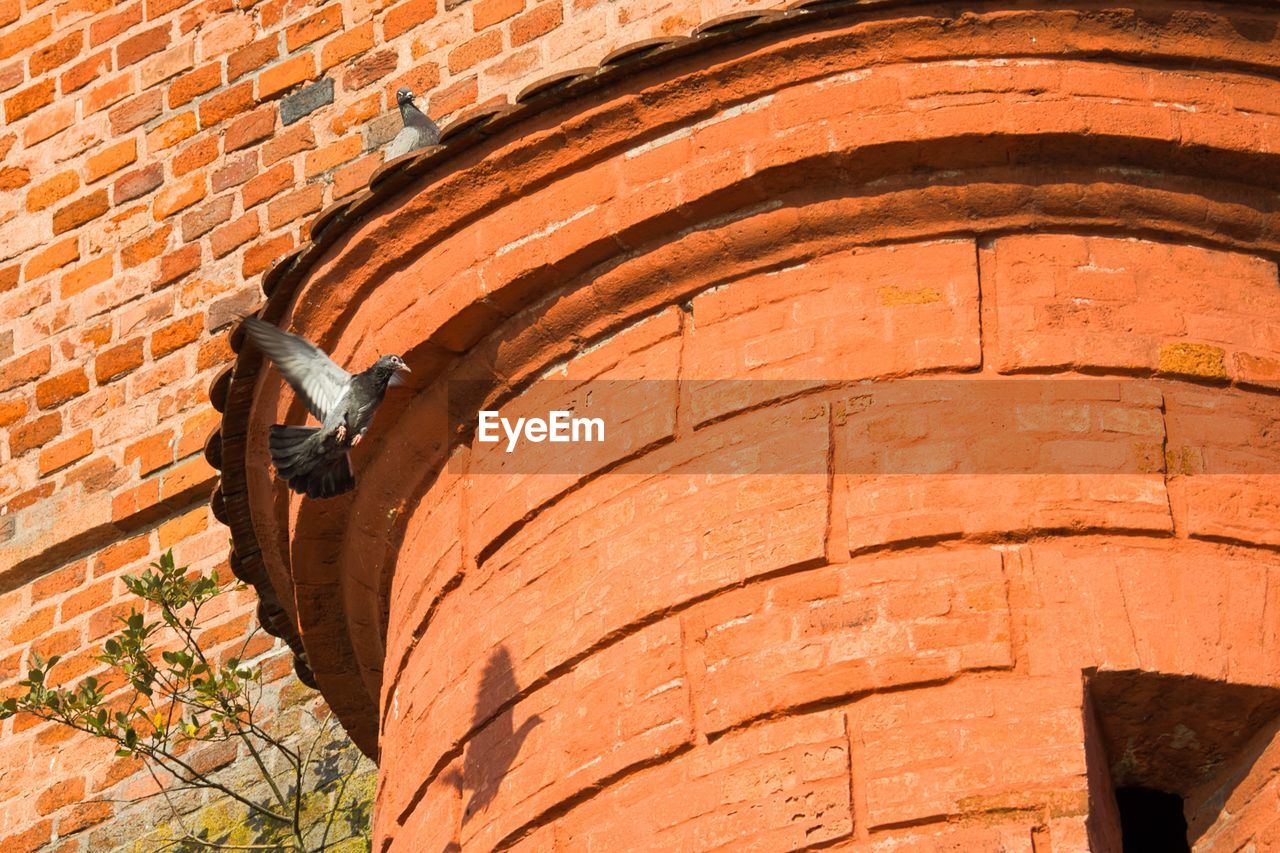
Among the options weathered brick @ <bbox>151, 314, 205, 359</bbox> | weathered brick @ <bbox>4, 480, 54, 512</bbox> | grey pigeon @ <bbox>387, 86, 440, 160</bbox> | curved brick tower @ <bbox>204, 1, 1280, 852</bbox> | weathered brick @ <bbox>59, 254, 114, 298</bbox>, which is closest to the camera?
curved brick tower @ <bbox>204, 1, 1280, 852</bbox>

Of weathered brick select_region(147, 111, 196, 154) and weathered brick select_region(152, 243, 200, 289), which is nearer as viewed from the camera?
weathered brick select_region(152, 243, 200, 289)

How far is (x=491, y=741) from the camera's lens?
5.57m

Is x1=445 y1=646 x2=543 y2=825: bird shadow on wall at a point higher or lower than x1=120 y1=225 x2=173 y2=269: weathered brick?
lower

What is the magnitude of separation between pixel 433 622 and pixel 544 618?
0.48m

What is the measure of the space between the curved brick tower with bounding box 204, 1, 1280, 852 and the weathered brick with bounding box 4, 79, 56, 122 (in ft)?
12.7

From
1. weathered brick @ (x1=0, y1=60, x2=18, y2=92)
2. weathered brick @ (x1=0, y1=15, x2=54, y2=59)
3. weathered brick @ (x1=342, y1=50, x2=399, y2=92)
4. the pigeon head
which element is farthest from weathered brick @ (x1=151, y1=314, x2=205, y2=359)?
the pigeon head

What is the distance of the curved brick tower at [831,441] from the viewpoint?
504 cm

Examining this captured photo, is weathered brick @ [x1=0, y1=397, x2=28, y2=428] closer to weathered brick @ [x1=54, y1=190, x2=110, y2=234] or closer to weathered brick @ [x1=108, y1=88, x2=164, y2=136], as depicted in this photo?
weathered brick @ [x1=54, y1=190, x2=110, y2=234]

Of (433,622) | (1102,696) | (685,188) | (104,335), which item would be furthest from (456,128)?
(104,335)

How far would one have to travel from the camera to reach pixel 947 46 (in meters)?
5.90

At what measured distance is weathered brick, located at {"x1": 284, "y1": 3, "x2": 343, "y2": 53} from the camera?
30.3 feet

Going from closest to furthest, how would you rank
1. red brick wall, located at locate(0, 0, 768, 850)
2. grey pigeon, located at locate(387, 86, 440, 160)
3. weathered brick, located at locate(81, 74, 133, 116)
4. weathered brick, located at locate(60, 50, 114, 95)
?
grey pigeon, located at locate(387, 86, 440, 160) < red brick wall, located at locate(0, 0, 768, 850) < weathered brick, located at locate(81, 74, 133, 116) < weathered brick, located at locate(60, 50, 114, 95)

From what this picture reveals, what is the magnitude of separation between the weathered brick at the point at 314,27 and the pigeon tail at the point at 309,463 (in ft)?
10.8

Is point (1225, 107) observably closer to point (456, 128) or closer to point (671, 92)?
point (671, 92)
